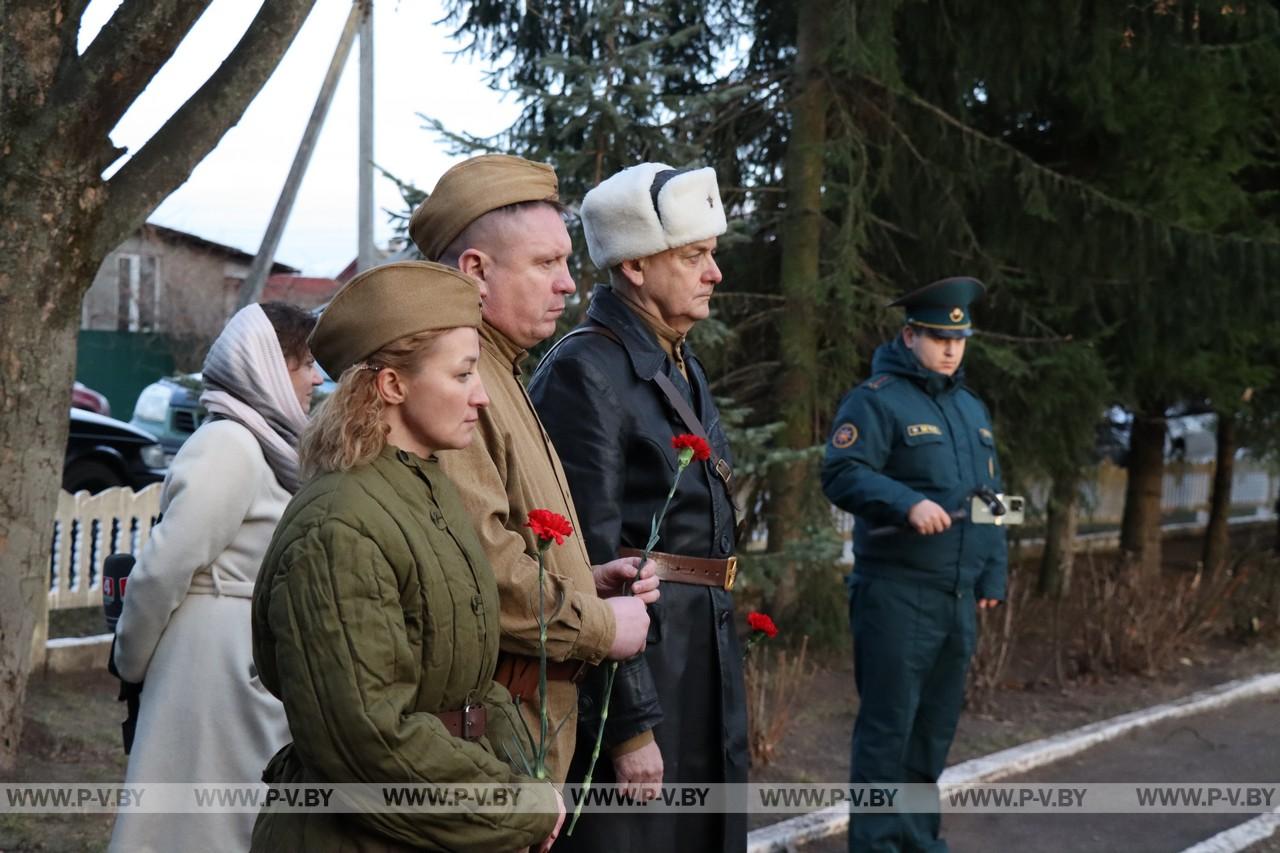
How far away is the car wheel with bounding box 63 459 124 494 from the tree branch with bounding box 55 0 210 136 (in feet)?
23.3

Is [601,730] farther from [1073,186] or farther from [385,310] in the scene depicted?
[1073,186]

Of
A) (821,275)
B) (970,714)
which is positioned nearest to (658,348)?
(970,714)

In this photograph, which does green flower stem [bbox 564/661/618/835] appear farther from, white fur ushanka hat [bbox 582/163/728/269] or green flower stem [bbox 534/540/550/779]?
white fur ushanka hat [bbox 582/163/728/269]

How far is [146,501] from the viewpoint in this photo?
8492 mm

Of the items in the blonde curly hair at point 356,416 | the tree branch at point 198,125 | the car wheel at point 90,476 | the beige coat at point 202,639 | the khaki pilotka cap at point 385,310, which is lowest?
the car wheel at point 90,476

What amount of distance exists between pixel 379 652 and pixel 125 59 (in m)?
3.40

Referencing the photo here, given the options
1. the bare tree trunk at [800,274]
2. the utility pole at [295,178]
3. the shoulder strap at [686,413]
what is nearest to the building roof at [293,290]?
the utility pole at [295,178]

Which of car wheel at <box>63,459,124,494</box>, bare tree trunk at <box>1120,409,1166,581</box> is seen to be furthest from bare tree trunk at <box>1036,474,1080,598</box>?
car wheel at <box>63,459,124,494</box>

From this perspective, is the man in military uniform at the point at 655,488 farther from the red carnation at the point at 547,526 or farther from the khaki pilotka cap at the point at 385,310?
the khaki pilotka cap at the point at 385,310

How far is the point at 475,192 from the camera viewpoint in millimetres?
2656

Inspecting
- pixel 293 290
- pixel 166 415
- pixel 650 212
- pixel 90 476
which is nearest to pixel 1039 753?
pixel 650 212

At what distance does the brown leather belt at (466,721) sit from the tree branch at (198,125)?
325cm

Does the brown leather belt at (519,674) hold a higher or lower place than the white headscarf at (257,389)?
lower

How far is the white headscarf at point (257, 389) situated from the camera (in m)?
3.20
